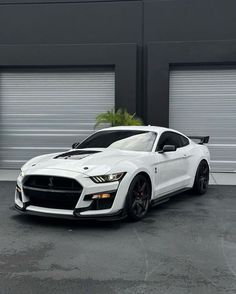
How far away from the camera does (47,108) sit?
1340 cm

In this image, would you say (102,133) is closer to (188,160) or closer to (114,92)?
(188,160)

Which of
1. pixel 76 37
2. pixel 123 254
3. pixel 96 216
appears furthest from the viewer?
pixel 76 37

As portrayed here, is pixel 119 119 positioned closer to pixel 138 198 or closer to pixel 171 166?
pixel 171 166

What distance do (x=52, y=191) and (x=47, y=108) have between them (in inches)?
298

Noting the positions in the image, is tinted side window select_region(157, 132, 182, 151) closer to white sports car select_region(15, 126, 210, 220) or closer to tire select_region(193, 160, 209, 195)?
white sports car select_region(15, 126, 210, 220)

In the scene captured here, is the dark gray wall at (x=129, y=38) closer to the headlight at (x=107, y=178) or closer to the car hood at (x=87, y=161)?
the car hood at (x=87, y=161)

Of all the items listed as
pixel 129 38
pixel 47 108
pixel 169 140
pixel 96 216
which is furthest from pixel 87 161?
pixel 129 38

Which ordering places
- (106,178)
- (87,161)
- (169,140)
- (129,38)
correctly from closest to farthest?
1. (106,178)
2. (87,161)
3. (169,140)
4. (129,38)

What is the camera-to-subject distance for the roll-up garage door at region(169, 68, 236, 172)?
12.8m

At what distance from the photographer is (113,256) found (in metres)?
4.98

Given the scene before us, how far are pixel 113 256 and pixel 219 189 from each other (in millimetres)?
5312

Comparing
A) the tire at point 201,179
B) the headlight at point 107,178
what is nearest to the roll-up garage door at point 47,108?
the tire at point 201,179

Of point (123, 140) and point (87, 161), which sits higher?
point (123, 140)

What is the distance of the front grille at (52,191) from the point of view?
6.08 m
